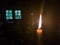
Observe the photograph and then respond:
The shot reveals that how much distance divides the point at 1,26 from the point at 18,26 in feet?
1.98

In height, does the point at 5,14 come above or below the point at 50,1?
below

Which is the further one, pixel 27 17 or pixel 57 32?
pixel 27 17

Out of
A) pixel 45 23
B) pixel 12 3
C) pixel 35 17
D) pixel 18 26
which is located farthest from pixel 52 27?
pixel 12 3

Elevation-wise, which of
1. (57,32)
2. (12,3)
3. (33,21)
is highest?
(12,3)

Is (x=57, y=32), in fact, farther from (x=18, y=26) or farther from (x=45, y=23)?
(x=18, y=26)

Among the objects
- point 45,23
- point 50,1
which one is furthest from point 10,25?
point 50,1

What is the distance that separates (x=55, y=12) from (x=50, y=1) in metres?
0.51

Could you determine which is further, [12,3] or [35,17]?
[35,17]

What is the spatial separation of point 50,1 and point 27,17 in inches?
40.6

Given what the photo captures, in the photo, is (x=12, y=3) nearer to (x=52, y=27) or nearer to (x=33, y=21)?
(x=33, y=21)

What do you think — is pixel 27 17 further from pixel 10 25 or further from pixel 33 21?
pixel 10 25

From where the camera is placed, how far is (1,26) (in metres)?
4.80

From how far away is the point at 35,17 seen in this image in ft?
17.7

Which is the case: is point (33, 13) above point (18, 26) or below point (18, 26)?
above
